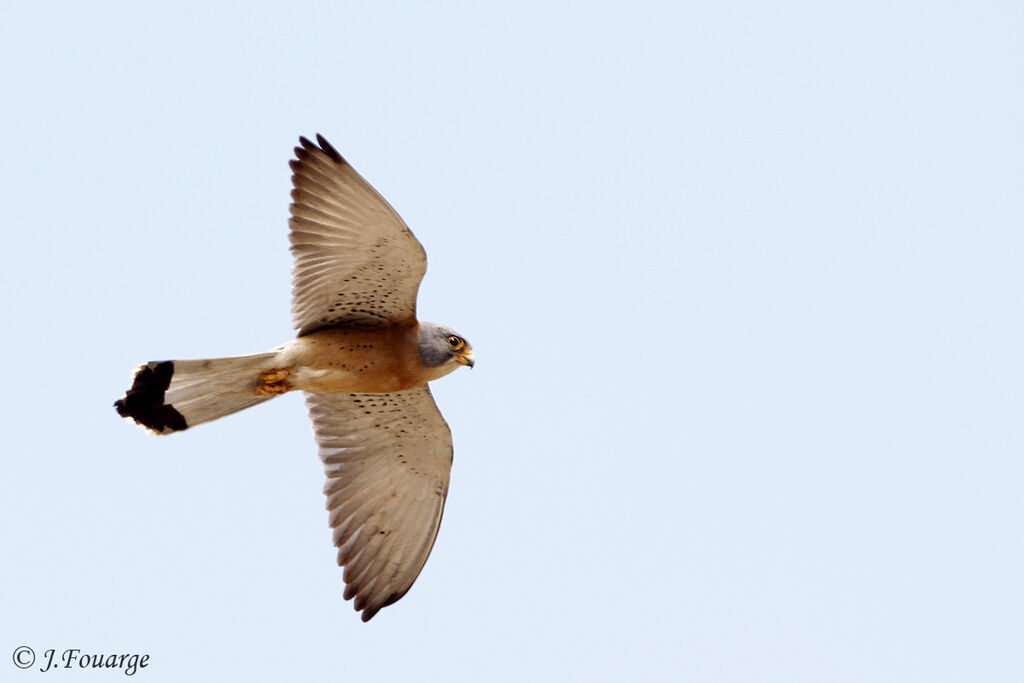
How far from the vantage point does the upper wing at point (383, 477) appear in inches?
411

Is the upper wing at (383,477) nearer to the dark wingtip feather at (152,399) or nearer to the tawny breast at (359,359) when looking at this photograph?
the tawny breast at (359,359)

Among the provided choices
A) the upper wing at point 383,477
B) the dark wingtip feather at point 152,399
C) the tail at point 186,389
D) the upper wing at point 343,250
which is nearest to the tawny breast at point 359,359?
the upper wing at point 343,250

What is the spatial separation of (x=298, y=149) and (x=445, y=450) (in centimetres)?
278

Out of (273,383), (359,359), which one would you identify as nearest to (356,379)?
(359,359)

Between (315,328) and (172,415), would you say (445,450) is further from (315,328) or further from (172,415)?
(172,415)

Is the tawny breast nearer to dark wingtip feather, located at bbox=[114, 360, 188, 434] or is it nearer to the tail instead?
the tail

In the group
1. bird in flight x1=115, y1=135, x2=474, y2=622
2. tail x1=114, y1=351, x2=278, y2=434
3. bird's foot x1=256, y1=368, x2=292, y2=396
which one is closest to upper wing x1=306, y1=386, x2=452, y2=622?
bird in flight x1=115, y1=135, x2=474, y2=622

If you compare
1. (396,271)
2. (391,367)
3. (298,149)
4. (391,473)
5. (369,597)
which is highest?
(298,149)

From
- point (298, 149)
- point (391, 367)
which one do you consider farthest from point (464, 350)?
point (298, 149)

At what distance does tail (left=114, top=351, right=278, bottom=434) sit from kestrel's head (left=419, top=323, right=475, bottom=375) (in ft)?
3.75

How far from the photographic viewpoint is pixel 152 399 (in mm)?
9742

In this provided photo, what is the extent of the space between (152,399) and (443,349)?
7.19 feet

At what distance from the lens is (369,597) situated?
10.3 meters

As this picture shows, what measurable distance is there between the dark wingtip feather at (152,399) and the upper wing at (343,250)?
107 cm
